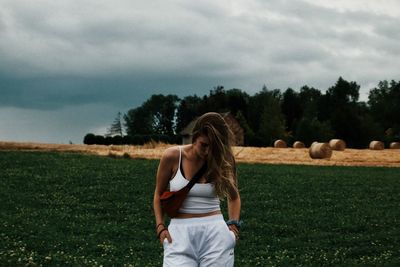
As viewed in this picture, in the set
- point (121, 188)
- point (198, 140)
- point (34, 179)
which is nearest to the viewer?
point (198, 140)

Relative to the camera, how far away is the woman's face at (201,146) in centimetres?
505

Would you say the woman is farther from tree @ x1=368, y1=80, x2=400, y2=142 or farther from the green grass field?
tree @ x1=368, y1=80, x2=400, y2=142

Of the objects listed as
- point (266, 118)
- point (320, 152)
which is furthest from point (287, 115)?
point (320, 152)

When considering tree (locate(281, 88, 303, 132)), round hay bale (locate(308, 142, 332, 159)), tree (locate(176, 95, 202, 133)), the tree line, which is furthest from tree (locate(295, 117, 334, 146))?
tree (locate(281, 88, 303, 132))

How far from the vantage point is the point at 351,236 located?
1666 cm

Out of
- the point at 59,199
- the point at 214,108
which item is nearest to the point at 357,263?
the point at 59,199

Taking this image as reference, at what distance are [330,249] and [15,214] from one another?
10880 millimetres

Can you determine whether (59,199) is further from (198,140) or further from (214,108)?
(214,108)

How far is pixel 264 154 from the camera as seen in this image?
4878cm

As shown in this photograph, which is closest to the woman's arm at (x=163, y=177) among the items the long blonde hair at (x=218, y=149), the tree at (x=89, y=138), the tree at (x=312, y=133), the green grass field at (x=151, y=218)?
the long blonde hair at (x=218, y=149)

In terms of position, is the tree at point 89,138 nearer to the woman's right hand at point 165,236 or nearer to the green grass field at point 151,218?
the green grass field at point 151,218

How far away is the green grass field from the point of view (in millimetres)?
13961

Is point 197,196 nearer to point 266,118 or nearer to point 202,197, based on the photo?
point 202,197

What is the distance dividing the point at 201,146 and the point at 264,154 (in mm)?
44081
